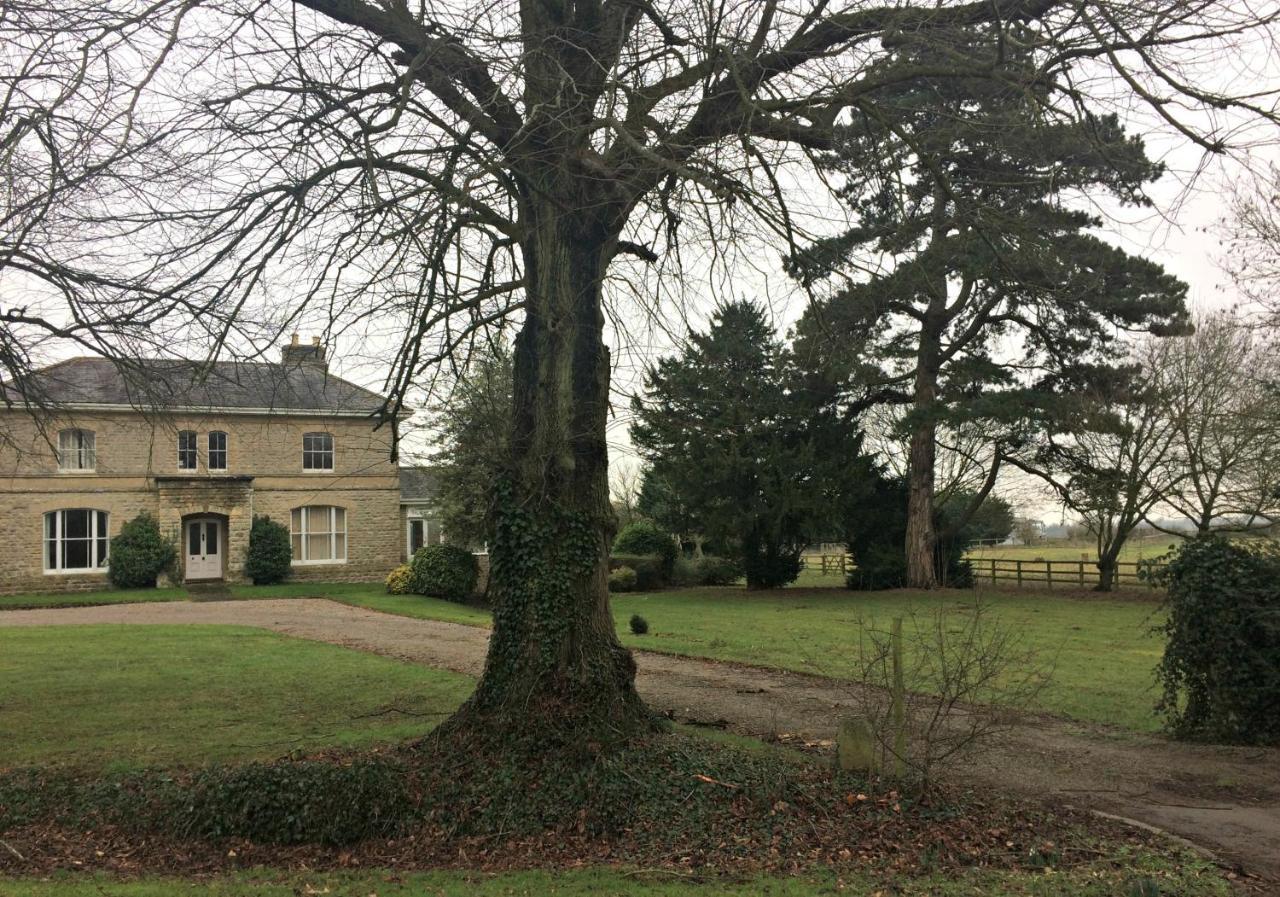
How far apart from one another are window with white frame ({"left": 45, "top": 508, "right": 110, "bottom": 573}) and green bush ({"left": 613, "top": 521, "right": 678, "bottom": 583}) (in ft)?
58.5

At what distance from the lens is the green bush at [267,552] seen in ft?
105

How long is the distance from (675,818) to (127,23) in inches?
299

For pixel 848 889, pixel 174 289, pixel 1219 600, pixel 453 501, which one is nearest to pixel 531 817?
pixel 848 889

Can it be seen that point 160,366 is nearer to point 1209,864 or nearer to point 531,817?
point 531,817

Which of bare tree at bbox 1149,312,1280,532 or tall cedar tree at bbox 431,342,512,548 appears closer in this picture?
tall cedar tree at bbox 431,342,512,548

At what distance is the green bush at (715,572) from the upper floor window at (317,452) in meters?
15.0

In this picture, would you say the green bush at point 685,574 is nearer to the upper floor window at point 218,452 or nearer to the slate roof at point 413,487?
the slate roof at point 413,487

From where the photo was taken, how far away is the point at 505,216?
29.7 feet

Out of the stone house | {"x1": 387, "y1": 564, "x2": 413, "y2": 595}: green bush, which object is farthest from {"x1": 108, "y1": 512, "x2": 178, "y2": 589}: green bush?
{"x1": 387, "y1": 564, "x2": 413, "y2": 595}: green bush

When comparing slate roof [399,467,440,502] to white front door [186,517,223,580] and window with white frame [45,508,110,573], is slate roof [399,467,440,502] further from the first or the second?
window with white frame [45,508,110,573]

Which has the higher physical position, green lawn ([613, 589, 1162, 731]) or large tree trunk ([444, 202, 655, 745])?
large tree trunk ([444, 202, 655, 745])

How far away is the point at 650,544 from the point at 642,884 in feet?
97.8

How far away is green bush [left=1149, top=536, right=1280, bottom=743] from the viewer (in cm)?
884

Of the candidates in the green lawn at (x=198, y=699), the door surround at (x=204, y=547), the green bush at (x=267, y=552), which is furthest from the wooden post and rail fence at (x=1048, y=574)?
the green lawn at (x=198, y=699)
